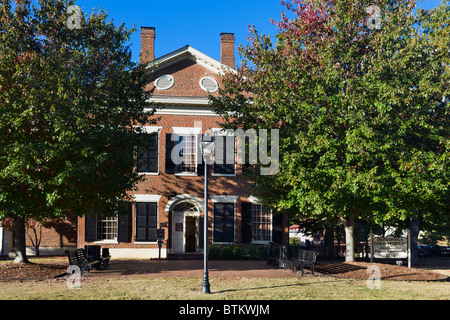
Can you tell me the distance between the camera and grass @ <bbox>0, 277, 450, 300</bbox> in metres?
10.1

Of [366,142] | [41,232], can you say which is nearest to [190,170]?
[41,232]

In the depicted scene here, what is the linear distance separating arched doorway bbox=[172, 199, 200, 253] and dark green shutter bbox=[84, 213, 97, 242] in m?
4.15

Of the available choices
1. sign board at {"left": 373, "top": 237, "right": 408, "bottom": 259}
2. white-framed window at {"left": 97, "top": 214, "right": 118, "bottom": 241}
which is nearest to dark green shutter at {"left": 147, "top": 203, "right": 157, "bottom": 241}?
white-framed window at {"left": 97, "top": 214, "right": 118, "bottom": 241}

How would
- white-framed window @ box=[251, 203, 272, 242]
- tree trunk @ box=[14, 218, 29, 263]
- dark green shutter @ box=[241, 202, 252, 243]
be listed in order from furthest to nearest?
white-framed window @ box=[251, 203, 272, 242], dark green shutter @ box=[241, 202, 252, 243], tree trunk @ box=[14, 218, 29, 263]

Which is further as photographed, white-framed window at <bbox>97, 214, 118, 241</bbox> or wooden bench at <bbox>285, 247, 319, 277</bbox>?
white-framed window at <bbox>97, 214, 118, 241</bbox>

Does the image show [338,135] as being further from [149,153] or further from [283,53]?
[149,153]

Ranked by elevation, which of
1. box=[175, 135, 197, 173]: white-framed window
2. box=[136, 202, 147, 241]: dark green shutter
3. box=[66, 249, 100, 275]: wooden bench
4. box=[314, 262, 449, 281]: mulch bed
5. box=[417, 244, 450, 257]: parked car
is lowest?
box=[417, 244, 450, 257]: parked car

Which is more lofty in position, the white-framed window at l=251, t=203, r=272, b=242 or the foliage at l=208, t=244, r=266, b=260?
the white-framed window at l=251, t=203, r=272, b=242

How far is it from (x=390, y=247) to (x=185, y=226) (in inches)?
429

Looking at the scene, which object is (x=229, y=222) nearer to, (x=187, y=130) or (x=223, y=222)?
(x=223, y=222)

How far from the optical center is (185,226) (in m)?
23.9

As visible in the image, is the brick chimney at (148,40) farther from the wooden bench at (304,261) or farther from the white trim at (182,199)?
the wooden bench at (304,261)

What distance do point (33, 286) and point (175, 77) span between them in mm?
15394

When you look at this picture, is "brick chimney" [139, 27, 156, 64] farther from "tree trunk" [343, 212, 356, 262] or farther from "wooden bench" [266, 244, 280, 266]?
"tree trunk" [343, 212, 356, 262]
